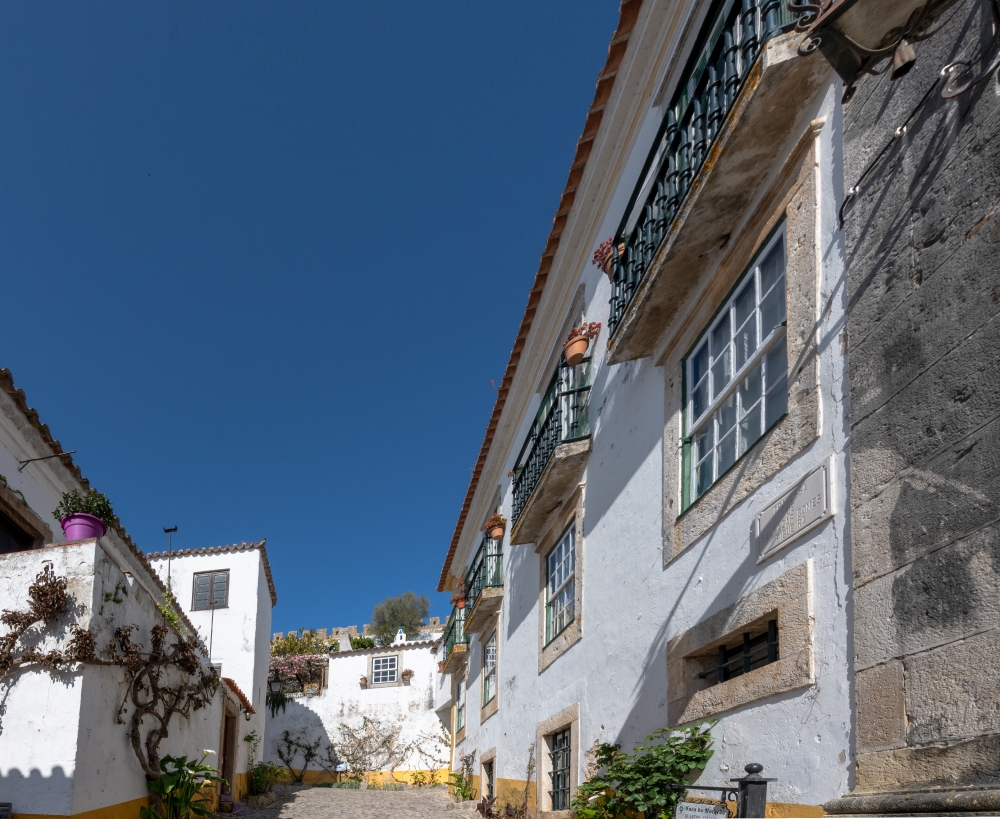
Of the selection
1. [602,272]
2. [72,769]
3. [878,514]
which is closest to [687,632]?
[878,514]

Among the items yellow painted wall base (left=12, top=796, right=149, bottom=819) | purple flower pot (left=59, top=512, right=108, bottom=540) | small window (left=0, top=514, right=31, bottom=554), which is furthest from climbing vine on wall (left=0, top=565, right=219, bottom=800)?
small window (left=0, top=514, right=31, bottom=554)

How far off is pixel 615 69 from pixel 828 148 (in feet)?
11.4

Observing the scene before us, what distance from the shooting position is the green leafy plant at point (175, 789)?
829cm

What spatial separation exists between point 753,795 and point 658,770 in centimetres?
135

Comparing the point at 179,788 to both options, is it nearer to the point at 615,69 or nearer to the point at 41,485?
the point at 41,485

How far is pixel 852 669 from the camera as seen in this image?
333cm

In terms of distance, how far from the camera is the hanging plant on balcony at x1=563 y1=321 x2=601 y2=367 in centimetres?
810

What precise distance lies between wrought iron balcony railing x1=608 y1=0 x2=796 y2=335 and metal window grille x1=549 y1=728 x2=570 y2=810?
14.0 ft

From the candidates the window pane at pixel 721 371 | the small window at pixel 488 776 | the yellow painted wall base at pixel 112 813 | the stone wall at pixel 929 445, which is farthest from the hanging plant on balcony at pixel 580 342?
the small window at pixel 488 776

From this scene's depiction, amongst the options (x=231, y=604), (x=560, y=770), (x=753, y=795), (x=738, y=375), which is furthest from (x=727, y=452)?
(x=231, y=604)

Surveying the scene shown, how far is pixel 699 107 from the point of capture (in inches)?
205

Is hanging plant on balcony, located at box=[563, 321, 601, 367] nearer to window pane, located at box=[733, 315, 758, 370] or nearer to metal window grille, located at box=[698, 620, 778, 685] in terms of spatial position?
window pane, located at box=[733, 315, 758, 370]

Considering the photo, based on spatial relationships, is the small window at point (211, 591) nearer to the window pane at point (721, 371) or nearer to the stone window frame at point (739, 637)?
the stone window frame at point (739, 637)

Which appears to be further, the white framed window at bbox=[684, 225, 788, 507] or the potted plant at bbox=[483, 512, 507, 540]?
the potted plant at bbox=[483, 512, 507, 540]
